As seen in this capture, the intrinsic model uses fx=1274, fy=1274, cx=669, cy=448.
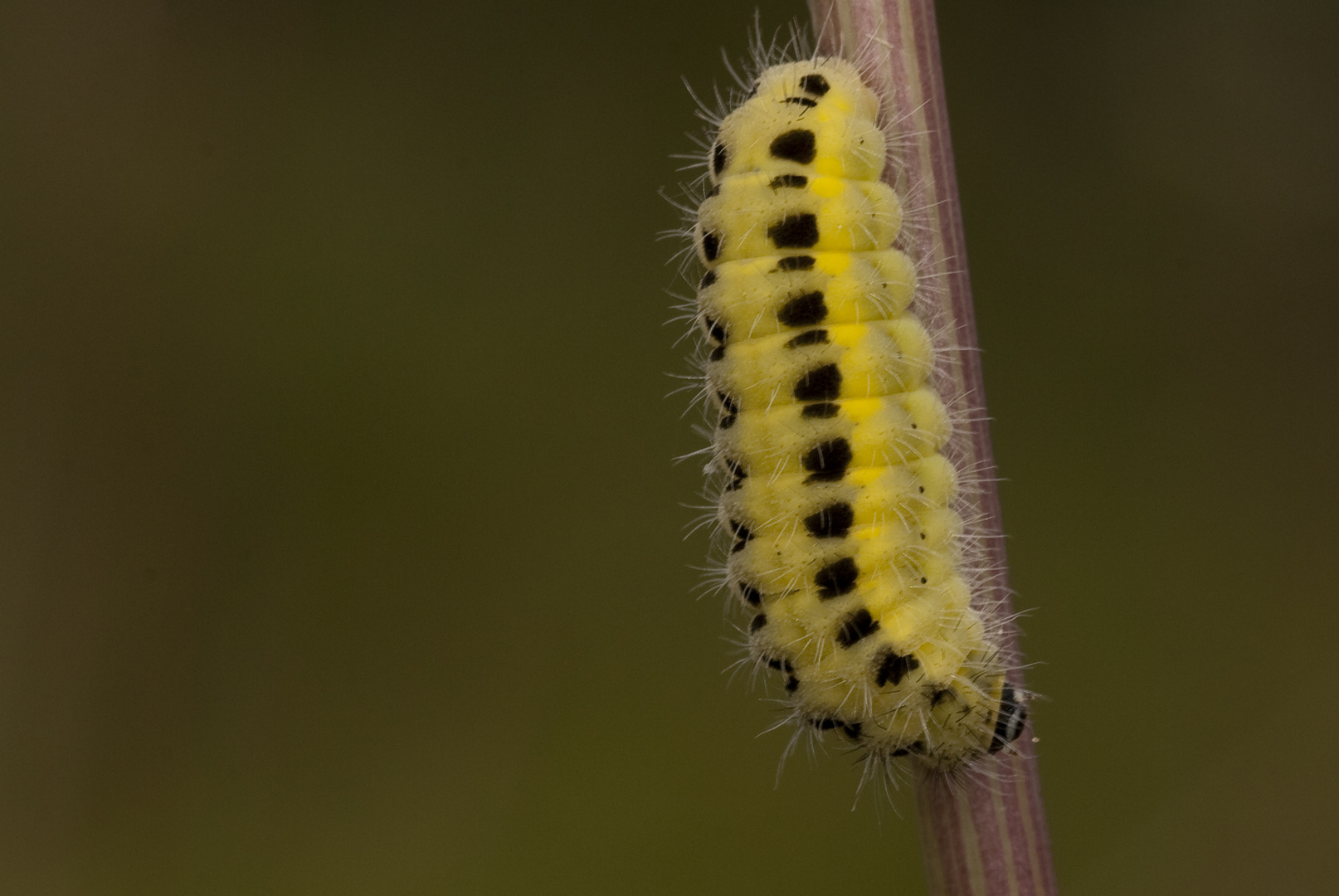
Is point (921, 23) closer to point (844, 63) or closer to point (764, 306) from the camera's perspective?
point (844, 63)

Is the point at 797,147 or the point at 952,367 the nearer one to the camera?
the point at 952,367

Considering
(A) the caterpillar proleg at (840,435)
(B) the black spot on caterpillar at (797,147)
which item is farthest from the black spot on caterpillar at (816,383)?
(B) the black spot on caterpillar at (797,147)

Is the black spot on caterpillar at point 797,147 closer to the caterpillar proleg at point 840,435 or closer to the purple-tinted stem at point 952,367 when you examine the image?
the caterpillar proleg at point 840,435

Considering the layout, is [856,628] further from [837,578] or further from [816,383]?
[816,383]

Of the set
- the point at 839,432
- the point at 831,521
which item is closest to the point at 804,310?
the point at 839,432

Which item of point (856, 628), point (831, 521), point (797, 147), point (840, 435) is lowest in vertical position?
point (856, 628)
